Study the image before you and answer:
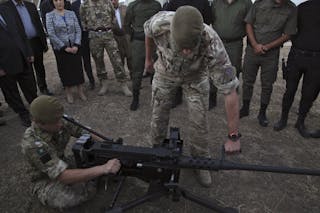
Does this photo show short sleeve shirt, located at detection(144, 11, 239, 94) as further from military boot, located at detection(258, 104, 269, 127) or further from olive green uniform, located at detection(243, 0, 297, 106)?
military boot, located at detection(258, 104, 269, 127)

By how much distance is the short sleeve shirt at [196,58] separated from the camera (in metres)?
2.53

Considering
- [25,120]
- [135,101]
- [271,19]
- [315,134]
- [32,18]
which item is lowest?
[315,134]

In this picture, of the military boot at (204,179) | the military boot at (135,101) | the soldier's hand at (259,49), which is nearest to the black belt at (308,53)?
the soldier's hand at (259,49)

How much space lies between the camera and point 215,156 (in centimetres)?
371

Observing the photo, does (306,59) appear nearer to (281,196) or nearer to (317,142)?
(317,142)

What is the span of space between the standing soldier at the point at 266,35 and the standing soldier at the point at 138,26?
5.36ft

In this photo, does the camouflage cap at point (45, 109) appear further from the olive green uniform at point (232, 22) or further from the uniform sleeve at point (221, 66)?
the olive green uniform at point (232, 22)

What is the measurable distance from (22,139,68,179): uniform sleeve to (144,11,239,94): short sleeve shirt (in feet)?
4.71

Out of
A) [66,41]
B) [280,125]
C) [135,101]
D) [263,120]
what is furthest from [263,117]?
[66,41]

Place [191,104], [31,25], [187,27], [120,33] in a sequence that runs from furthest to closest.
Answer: [120,33] < [31,25] < [191,104] < [187,27]

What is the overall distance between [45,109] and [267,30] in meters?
3.30

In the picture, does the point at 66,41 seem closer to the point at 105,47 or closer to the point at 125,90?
the point at 105,47

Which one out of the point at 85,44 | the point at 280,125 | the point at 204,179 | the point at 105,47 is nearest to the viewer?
the point at 204,179

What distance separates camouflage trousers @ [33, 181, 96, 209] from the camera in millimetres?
2658
